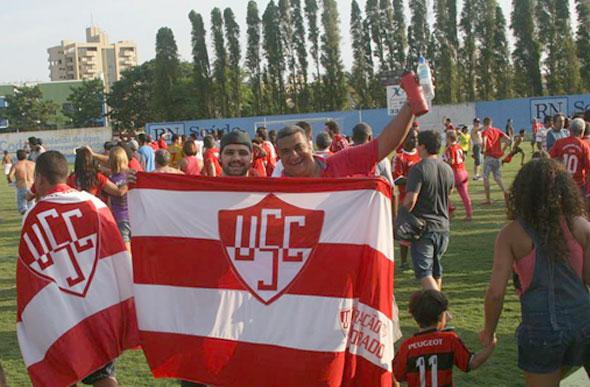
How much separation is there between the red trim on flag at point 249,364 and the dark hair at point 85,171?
15.9ft

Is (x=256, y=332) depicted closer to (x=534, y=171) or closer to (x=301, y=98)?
(x=534, y=171)

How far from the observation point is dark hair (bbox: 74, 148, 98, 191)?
9.01 m

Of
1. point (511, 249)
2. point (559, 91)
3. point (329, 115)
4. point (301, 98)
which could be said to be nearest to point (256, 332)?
point (511, 249)

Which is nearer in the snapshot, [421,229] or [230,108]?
[421,229]

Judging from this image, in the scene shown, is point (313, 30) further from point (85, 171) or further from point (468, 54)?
point (85, 171)

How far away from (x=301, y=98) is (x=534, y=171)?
66.2 m

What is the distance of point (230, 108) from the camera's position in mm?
70500

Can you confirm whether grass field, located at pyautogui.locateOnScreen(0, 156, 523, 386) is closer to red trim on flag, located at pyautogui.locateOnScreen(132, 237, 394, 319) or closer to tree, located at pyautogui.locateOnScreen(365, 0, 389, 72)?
red trim on flag, located at pyautogui.locateOnScreen(132, 237, 394, 319)

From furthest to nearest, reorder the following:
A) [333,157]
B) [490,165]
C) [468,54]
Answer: [468,54] → [490,165] → [333,157]

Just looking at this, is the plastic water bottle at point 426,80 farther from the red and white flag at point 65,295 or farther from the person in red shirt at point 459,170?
the person in red shirt at point 459,170

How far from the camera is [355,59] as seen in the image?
69.4m

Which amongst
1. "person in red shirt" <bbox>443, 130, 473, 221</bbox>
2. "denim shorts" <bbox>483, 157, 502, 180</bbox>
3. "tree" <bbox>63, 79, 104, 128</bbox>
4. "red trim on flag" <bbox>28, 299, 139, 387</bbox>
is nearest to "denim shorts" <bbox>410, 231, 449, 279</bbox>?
"red trim on flag" <bbox>28, 299, 139, 387</bbox>

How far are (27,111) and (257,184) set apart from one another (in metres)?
86.5

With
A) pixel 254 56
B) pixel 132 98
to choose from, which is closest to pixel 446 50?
pixel 254 56
